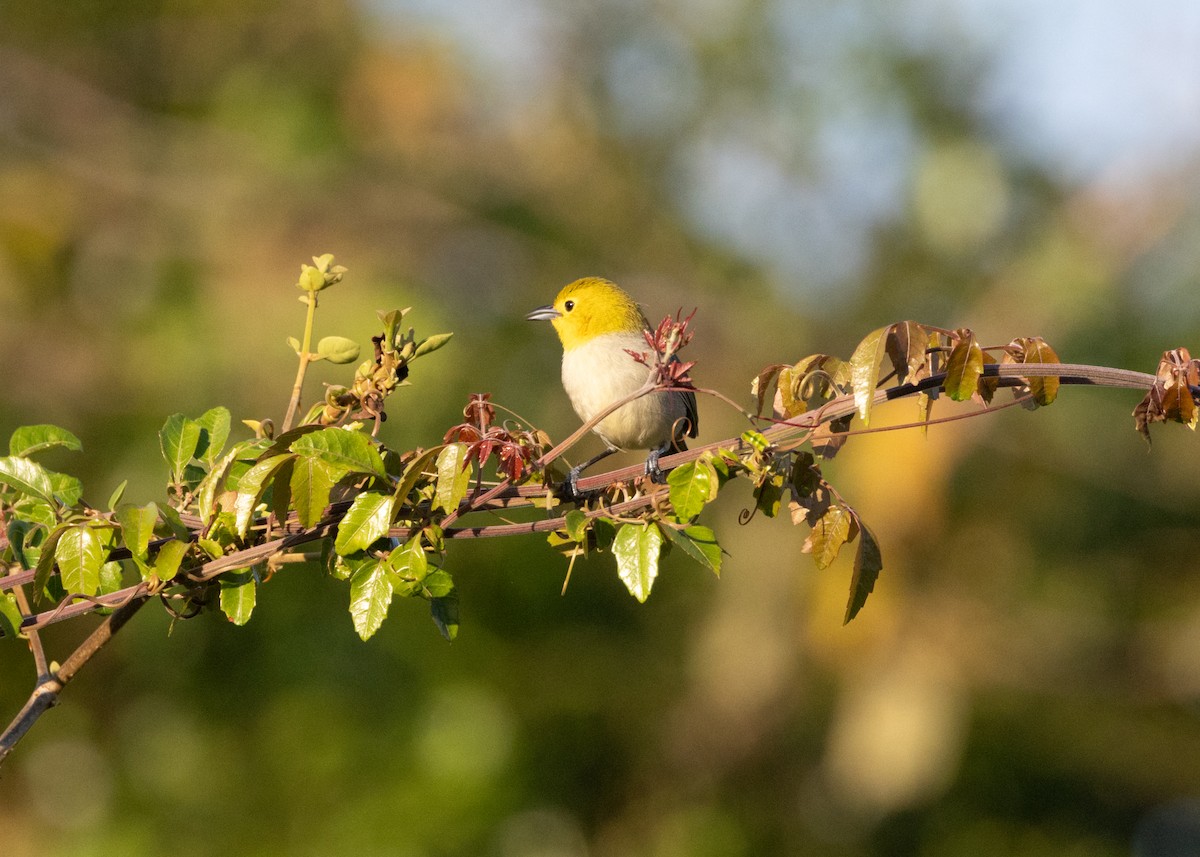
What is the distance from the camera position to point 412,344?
2.13m

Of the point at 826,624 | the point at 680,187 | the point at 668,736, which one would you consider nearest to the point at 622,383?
the point at 826,624

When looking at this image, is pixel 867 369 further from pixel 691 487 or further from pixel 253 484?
pixel 253 484

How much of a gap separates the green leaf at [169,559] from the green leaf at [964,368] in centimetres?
122

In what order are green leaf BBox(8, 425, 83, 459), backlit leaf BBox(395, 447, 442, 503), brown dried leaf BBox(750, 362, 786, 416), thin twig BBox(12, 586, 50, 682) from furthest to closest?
1. green leaf BBox(8, 425, 83, 459)
2. brown dried leaf BBox(750, 362, 786, 416)
3. thin twig BBox(12, 586, 50, 682)
4. backlit leaf BBox(395, 447, 442, 503)

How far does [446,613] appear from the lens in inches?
87.7

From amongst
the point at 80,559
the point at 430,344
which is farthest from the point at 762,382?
the point at 80,559

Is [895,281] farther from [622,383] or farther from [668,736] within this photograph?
[622,383]

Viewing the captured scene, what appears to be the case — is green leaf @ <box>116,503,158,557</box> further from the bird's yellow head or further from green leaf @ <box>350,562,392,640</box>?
the bird's yellow head

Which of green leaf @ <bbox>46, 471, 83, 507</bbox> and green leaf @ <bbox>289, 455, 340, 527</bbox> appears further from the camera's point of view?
green leaf @ <bbox>46, 471, 83, 507</bbox>

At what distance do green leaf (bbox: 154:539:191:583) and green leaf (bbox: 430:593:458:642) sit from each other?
0.42 meters

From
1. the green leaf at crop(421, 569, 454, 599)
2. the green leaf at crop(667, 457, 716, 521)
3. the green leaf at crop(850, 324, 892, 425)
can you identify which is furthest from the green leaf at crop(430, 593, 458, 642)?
the green leaf at crop(850, 324, 892, 425)

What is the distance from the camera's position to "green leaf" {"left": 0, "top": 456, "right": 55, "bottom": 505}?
212 centimetres

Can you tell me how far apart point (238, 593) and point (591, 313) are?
2435 millimetres

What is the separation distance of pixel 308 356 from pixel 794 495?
2.80 feet
